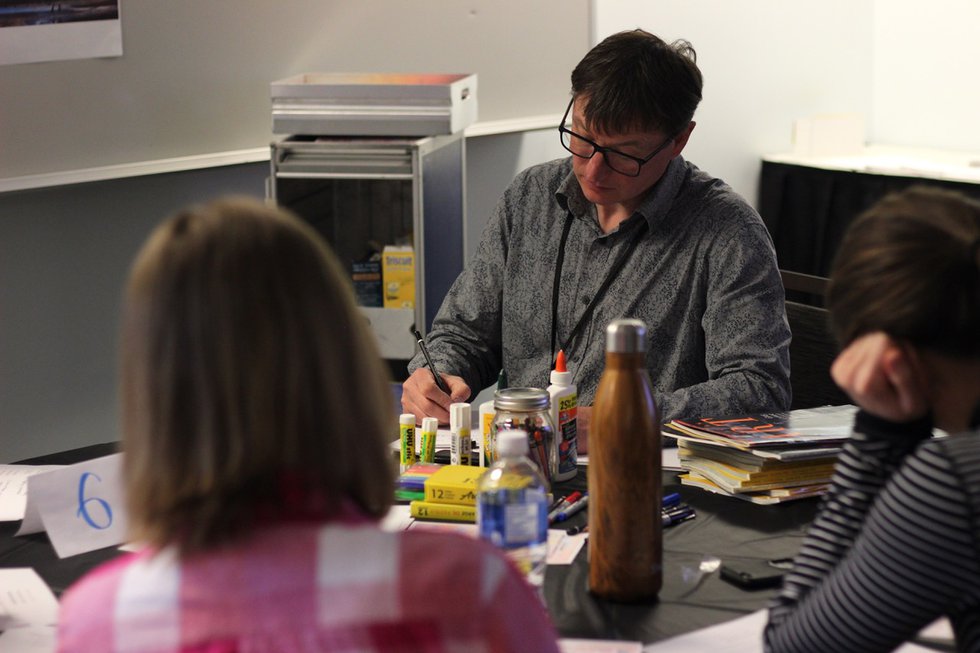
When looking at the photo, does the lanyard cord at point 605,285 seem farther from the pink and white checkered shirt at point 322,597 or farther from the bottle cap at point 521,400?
the pink and white checkered shirt at point 322,597

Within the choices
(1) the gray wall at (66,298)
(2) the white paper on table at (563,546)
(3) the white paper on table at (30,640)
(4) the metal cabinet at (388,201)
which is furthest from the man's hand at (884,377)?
(1) the gray wall at (66,298)

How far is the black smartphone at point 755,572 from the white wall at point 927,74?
412cm

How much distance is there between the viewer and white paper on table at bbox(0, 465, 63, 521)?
5.65 ft

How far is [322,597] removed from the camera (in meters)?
0.81

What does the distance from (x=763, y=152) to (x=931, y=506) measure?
4282 mm

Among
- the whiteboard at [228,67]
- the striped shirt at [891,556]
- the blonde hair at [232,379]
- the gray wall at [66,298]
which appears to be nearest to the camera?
the blonde hair at [232,379]

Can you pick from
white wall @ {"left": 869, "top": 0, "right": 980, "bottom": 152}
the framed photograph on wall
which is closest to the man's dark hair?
the framed photograph on wall

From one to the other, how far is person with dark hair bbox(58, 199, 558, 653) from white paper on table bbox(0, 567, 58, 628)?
1.93 ft

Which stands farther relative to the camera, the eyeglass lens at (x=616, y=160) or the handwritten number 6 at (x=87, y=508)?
the eyeglass lens at (x=616, y=160)

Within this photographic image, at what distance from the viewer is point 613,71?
2201 mm

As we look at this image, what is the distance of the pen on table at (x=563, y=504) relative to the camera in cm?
160

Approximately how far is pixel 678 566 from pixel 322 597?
0.74m

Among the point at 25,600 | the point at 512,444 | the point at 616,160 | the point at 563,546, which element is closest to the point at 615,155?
the point at 616,160

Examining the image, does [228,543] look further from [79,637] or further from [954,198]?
[954,198]
